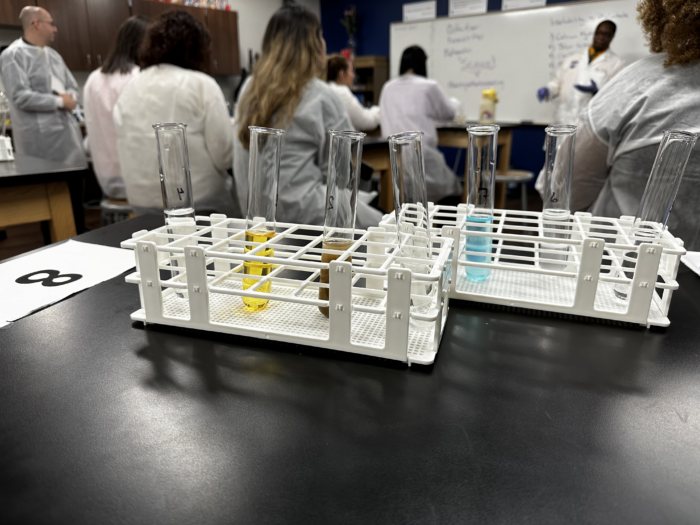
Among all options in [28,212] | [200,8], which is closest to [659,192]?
[28,212]

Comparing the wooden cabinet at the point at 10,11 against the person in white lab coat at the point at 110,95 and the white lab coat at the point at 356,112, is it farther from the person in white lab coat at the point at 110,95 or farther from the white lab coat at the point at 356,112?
the white lab coat at the point at 356,112

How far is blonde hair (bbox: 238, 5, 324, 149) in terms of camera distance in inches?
73.7

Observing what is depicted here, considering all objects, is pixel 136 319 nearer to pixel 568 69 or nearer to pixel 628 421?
pixel 628 421

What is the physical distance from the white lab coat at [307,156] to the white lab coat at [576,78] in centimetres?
319

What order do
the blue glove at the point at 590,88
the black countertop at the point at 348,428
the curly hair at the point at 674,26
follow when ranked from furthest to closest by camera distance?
the blue glove at the point at 590,88
the curly hair at the point at 674,26
the black countertop at the point at 348,428

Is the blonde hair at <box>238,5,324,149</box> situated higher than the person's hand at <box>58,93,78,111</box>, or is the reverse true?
the blonde hair at <box>238,5,324,149</box>

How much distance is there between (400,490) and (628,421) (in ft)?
0.84

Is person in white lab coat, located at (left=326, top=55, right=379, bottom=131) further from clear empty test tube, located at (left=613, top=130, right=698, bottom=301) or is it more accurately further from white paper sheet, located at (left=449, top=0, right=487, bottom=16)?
clear empty test tube, located at (left=613, top=130, right=698, bottom=301)

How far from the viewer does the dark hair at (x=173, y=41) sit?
2.11m

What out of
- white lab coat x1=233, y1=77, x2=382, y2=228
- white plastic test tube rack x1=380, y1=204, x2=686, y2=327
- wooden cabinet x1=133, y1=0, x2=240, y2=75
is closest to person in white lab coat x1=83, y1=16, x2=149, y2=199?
white lab coat x1=233, y1=77, x2=382, y2=228

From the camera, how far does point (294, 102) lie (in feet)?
6.16

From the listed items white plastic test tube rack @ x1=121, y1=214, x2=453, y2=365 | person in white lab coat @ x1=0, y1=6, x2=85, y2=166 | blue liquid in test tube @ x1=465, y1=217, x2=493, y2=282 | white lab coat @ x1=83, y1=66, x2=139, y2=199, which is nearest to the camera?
white plastic test tube rack @ x1=121, y1=214, x2=453, y2=365

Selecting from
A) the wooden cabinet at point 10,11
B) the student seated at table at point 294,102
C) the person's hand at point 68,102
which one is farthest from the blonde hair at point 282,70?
the wooden cabinet at point 10,11

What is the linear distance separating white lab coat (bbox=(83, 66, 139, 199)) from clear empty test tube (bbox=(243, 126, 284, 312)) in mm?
2299
